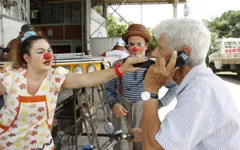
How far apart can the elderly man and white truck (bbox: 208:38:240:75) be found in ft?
41.8

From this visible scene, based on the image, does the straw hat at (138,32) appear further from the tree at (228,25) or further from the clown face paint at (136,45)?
the tree at (228,25)

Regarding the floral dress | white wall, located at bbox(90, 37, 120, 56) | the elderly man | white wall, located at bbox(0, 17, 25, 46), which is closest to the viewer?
the elderly man

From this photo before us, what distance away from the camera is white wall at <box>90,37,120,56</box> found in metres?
12.1

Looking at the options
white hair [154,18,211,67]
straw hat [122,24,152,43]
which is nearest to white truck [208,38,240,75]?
straw hat [122,24,152,43]

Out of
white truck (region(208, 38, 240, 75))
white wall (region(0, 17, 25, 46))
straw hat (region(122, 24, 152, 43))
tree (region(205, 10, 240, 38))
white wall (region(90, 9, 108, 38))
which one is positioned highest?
tree (region(205, 10, 240, 38))

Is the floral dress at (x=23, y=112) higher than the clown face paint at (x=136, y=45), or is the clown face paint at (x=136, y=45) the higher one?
the clown face paint at (x=136, y=45)

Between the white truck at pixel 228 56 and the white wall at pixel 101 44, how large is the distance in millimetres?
6147

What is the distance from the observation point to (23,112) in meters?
1.76

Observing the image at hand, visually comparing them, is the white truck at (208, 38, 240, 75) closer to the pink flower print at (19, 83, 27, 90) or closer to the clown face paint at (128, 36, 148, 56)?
the clown face paint at (128, 36, 148, 56)

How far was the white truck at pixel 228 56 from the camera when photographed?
44.7 feet

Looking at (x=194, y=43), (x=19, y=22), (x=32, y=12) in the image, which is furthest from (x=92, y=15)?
(x=194, y=43)

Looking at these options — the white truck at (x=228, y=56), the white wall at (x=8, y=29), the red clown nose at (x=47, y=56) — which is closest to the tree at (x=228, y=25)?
the white truck at (x=228, y=56)

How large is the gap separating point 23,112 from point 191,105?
1.13 meters

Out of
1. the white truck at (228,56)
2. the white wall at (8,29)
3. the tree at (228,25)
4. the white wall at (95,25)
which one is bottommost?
the white truck at (228,56)
